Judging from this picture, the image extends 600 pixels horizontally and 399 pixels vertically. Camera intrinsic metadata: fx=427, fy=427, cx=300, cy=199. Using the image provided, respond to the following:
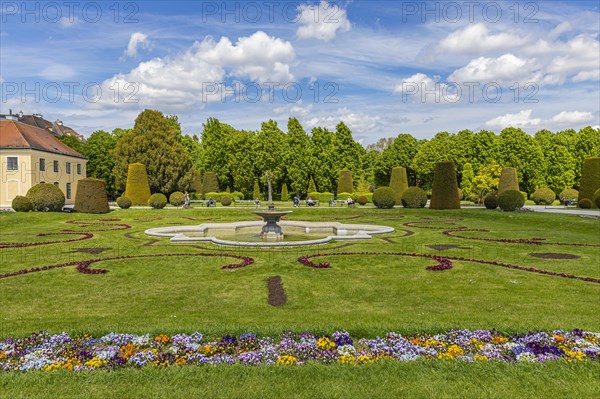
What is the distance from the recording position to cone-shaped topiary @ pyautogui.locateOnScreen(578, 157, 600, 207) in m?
34.8

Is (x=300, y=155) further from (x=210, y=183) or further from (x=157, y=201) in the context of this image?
(x=157, y=201)

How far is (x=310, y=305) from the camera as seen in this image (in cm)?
900

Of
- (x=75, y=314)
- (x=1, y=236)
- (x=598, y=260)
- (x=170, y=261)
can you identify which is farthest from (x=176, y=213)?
(x=598, y=260)

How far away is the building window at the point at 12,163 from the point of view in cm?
4056

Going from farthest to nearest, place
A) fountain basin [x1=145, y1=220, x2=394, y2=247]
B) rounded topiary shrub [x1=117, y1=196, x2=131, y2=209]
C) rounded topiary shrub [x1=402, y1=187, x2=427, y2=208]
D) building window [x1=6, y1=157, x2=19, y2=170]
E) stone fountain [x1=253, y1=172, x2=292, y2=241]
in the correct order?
building window [x1=6, y1=157, x2=19, y2=170] → rounded topiary shrub [x1=117, y1=196, x2=131, y2=209] → rounded topiary shrub [x1=402, y1=187, x2=427, y2=208] → fountain basin [x1=145, y1=220, x2=394, y2=247] → stone fountain [x1=253, y1=172, x2=292, y2=241]

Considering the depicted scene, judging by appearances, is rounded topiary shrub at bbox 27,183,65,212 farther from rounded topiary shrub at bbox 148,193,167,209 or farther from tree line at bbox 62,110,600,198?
tree line at bbox 62,110,600,198

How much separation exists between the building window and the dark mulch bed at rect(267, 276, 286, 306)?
3957 centimetres

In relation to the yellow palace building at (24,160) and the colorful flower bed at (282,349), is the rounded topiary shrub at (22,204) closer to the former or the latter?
the yellow palace building at (24,160)

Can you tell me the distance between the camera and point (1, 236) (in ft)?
64.0

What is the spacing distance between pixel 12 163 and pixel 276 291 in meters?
41.0

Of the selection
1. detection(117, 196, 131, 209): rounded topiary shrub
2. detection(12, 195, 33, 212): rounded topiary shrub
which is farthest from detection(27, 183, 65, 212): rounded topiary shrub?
detection(117, 196, 131, 209): rounded topiary shrub

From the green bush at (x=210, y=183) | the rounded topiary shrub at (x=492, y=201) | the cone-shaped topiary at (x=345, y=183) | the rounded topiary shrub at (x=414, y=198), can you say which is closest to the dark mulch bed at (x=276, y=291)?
the rounded topiary shrub at (x=414, y=198)

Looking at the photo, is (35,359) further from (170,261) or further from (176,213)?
(176,213)

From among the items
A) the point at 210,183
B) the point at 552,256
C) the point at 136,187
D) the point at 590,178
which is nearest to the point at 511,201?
the point at 590,178
